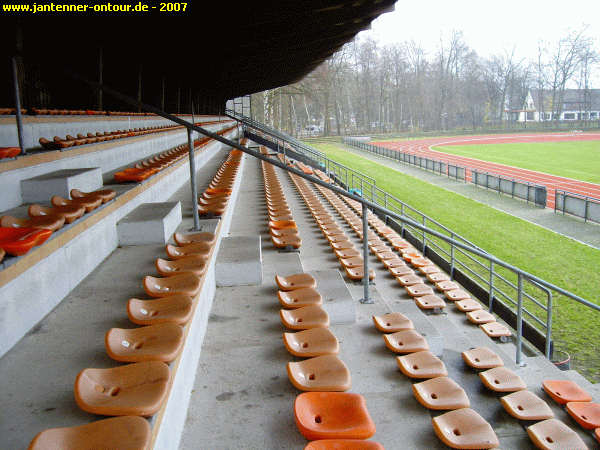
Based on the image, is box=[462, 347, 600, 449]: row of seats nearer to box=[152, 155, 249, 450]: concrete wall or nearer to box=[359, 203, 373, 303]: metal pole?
box=[359, 203, 373, 303]: metal pole

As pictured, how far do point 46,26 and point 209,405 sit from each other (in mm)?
6166

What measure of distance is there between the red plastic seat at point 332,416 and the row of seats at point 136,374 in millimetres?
678

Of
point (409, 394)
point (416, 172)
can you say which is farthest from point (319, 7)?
point (416, 172)

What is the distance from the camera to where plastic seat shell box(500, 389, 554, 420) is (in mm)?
3590

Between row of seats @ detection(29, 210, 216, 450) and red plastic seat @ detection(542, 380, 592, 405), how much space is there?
323 centimetres

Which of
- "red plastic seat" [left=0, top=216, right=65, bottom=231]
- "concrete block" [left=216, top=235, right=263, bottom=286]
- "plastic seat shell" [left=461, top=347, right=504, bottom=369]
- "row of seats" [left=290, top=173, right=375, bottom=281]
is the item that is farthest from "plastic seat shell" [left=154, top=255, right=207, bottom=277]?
"row of seats" [left=290, top=173, right=375, bottom=281]

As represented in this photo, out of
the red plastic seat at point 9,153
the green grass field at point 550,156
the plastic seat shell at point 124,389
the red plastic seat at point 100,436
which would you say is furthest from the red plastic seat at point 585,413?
the green grass field at point 550,156

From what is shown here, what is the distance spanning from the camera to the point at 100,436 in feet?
5.79

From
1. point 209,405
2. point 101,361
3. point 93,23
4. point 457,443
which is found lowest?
point 457,443

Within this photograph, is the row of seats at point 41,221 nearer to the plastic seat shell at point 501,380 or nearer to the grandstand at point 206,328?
the grandstand at point 206,328

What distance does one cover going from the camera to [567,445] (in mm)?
3258

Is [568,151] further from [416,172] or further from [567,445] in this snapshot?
[567,445]

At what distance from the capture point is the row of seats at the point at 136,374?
1754 millimetres

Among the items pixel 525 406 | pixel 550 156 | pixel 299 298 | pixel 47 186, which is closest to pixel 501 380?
pixel 525 406
